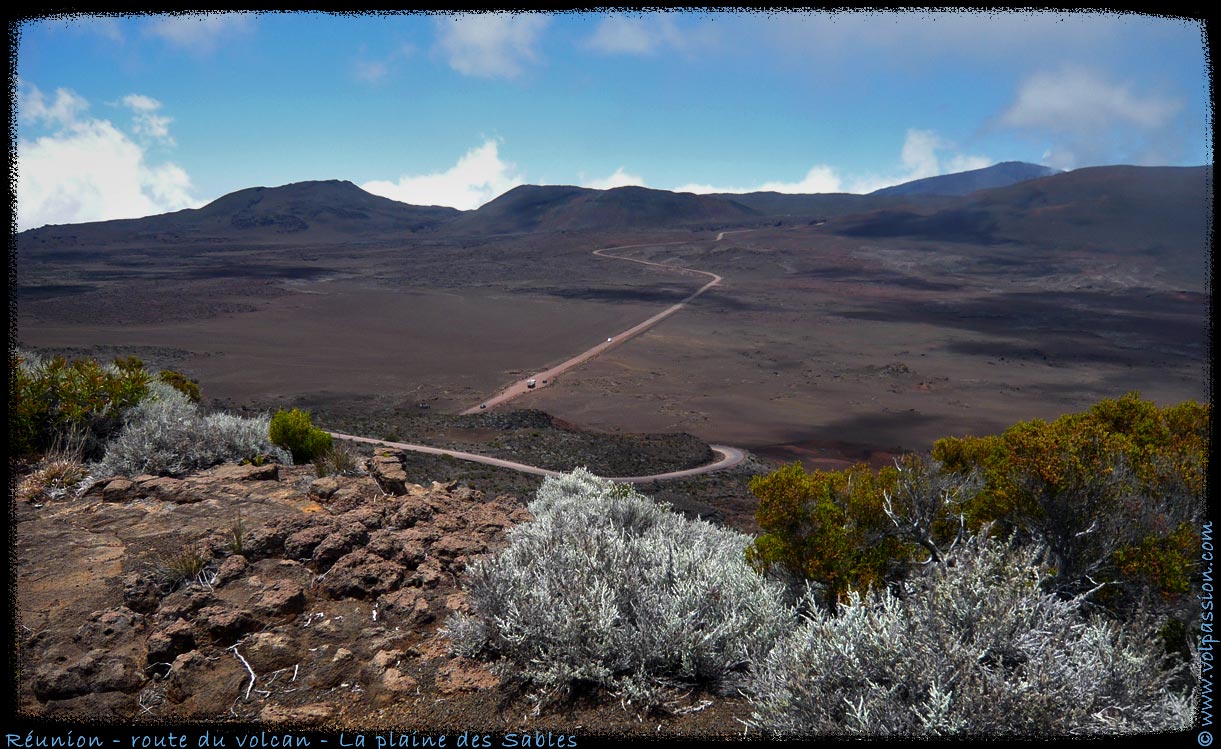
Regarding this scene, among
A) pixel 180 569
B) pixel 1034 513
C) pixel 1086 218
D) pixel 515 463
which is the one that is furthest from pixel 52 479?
pixel 1086 218

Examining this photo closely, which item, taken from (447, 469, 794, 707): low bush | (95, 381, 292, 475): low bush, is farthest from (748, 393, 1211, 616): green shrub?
(95, 381, 292, 475): low bush

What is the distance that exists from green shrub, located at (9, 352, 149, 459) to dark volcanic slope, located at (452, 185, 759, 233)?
128 m

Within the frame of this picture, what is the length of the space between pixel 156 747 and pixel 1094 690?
107 inches

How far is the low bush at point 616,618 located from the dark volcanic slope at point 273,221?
401 feet

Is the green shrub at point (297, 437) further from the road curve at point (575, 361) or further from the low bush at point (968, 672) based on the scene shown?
the road curve at point (575, 361)

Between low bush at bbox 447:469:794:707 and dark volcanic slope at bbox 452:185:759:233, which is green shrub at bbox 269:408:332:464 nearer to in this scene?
low bush at bbox 447:469:794:707

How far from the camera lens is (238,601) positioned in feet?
10.7

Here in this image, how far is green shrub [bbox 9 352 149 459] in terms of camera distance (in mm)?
5773

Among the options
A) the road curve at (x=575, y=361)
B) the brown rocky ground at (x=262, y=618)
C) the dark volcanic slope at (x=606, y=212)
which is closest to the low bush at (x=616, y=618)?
the brown rocky ground at (x=262, y=618)

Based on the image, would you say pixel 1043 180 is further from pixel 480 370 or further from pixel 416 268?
pixel 480 370

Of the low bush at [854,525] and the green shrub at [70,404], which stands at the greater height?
the green shrub at [70,404]

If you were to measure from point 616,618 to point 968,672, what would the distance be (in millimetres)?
1372

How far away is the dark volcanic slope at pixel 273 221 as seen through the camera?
117062mm

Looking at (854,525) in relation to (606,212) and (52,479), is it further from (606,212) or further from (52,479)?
(606,212)
